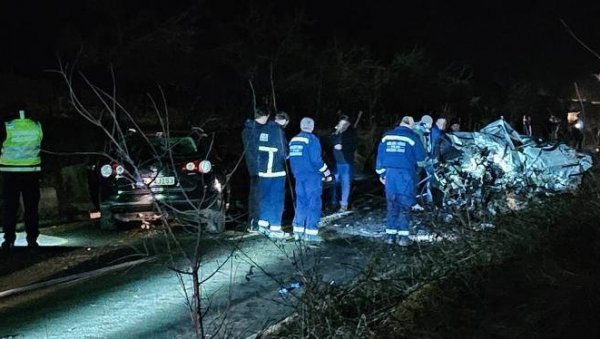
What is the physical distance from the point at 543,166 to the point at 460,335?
24.2 feet

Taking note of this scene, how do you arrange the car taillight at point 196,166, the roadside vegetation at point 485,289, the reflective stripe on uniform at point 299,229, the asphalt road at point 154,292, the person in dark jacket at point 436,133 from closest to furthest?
1. the roadside vegetation at point 485,289
2. the asphalt road at point 154,292
3. the reflective stripe on uniform at point 299,229
4. the car taillight at point 196,166
5. the person in dark jacket at point 436,133

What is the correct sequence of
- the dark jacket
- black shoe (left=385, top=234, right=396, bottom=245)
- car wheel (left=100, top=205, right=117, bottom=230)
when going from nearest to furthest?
black shoe (left=385, top=234, right=396, bottom=245) → car wheel (left=100, top=205, right=117, bottom=230) → the dark jacket

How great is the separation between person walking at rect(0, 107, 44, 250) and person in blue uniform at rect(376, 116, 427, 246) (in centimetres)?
419

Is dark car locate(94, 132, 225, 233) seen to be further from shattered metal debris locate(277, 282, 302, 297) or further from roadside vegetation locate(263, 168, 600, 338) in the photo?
roadside vegetation locate(263, 168, 600, 338)

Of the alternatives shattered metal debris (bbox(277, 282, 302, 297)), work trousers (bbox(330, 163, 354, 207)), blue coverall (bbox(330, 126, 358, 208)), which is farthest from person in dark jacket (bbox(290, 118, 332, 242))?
blue coverall (bbox(330, 126, 358, 208))

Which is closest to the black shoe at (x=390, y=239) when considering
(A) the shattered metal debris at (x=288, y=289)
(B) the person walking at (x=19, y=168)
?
(A) the shattered metal debris at (x=288, y=289)

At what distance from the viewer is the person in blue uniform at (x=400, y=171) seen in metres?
8.25

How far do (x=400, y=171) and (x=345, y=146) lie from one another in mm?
3513

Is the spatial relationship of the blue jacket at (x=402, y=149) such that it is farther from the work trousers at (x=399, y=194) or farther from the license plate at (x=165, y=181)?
the license plate at (x=165, y=181)

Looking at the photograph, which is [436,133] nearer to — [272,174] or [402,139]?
[402,139]

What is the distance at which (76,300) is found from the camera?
6.12 metres

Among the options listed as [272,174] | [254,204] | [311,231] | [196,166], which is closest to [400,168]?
[311,231]

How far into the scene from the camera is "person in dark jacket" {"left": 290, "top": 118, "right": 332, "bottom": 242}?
27.8 feet

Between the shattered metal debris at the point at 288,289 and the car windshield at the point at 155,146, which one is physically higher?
the car windshield at the point at 155,146
